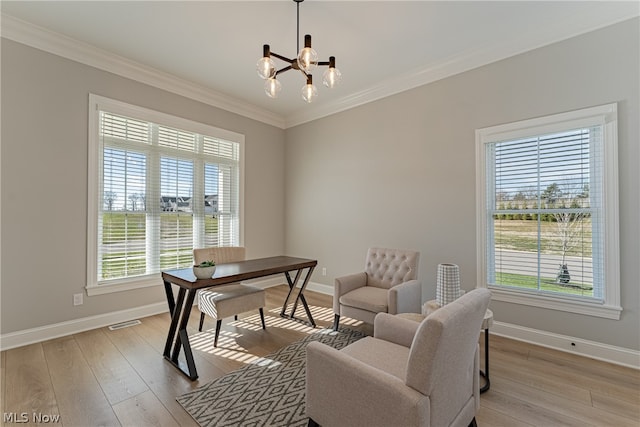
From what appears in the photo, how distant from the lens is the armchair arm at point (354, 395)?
1.17 metres

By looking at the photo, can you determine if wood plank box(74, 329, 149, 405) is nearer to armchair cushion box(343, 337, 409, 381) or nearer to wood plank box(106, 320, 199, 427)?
wood plank box(106, 320, 199, 427)

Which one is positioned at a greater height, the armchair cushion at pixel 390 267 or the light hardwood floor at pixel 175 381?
the armchair cushion at pixel 390 267

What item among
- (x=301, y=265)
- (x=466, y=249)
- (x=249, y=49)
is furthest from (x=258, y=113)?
(x=466, y=249)

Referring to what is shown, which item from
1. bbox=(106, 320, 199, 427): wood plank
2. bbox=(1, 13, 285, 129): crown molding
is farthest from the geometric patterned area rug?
bbox=(1, 13, 285, 129): crown molding

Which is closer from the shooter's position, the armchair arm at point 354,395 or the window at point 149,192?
the armchair arm at point 354,395

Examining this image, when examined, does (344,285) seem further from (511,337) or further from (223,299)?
(511,337)

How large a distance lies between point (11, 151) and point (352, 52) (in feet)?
12.0

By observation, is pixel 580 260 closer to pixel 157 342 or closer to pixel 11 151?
pixel 157 342

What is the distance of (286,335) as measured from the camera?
9.99ft

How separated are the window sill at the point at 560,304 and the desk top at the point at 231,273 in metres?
2.15

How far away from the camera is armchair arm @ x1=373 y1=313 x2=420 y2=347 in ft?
5.98

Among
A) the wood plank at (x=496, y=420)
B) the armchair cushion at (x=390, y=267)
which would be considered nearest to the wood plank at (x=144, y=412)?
the wood plank at (x=496, y=420)

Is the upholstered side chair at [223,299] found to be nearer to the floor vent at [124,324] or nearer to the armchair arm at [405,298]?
the floor vent at [124,324]

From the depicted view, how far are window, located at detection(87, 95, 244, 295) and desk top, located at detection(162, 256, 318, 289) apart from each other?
1.38 meters
